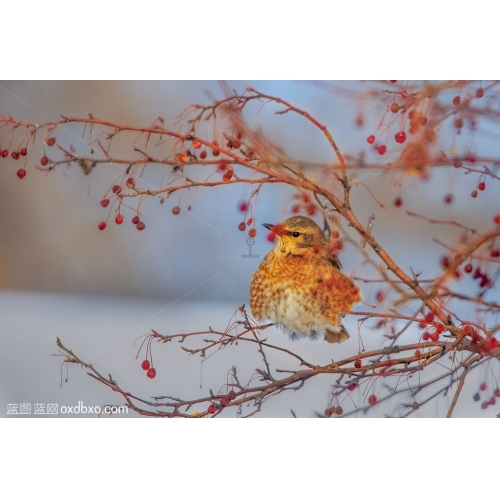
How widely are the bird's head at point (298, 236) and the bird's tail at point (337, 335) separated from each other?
293 millimetres

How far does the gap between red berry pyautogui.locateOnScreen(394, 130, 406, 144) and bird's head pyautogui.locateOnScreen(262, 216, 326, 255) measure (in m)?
0.43

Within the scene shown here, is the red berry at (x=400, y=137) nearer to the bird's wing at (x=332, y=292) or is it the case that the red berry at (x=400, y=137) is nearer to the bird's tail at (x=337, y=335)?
the bird's wing at (x=332, y=292)

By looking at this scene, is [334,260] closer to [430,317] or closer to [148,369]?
[430,317]

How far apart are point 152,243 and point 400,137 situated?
0.96 m

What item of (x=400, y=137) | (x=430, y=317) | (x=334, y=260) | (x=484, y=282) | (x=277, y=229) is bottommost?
(x=430, y=317)

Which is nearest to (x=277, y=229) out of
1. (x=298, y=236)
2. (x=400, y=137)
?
(x=298, y=236)

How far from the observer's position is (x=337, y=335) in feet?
9.03

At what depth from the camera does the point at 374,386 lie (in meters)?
2.77

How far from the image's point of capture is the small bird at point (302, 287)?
8.86 ft

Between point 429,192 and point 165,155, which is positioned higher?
point 165,155

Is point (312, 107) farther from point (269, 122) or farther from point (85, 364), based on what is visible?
point (85, 364)
